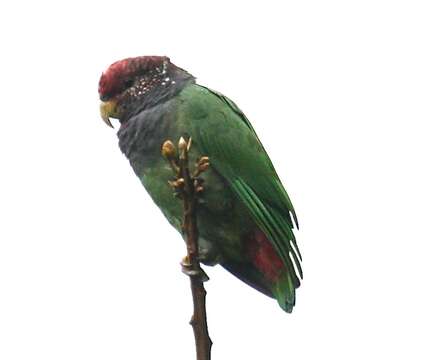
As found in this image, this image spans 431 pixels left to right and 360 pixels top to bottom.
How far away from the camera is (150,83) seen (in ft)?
16.9

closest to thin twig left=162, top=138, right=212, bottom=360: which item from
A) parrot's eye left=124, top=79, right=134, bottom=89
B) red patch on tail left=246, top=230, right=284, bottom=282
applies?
red patch on tail left=246, top=230, right=284, bottom=282

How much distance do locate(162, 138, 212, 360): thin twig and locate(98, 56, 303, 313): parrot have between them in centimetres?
135

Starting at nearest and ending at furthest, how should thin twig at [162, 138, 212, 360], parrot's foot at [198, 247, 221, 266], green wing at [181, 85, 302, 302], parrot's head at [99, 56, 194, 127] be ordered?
thin twig at [162, 138, 212, 360] → green wing at [181, 85, 302, 302] → parrot's foot at [198, 247, 221, 266] → parrot's head at [99, 56, 194, 127]

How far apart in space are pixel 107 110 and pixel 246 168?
3.28ft

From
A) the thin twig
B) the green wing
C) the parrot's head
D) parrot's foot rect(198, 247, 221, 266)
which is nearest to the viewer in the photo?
the thin twig

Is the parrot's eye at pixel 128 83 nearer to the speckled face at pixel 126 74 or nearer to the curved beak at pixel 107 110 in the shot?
the speckled face at pixel 126 74

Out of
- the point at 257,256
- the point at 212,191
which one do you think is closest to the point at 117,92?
the point at 212,191

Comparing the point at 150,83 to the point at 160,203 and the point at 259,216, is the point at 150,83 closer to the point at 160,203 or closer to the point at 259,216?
the point at 160,203

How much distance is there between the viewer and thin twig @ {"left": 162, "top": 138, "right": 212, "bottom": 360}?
3059 mm

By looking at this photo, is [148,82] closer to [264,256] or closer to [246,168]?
[246,168]

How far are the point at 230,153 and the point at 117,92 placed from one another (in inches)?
34.5

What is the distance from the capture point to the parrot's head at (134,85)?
5062 millimetres

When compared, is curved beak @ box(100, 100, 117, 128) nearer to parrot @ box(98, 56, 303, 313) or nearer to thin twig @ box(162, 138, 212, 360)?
parrot @ box(98, 56, 303, 313)

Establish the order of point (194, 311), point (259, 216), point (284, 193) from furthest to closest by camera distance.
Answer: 1. point (284, 193)
2. point (259, 216)
3. point (194, 311)
